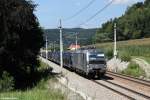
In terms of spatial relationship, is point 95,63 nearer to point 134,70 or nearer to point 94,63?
point 94,63

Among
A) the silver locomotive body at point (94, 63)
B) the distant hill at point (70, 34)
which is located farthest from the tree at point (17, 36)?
the distant hill at point (70, 34)

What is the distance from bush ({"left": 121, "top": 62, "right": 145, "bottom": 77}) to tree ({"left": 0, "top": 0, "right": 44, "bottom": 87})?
1605 centimetres

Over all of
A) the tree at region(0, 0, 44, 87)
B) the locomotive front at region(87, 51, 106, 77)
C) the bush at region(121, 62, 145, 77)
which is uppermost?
the tree at region(0, 0, 44, 87)

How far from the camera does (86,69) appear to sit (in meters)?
47.7

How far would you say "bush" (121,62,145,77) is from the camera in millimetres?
A: 55731

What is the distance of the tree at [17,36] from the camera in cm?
3841

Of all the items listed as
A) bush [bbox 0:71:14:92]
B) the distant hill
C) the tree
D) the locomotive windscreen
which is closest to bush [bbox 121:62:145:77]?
the locomotive windscreen

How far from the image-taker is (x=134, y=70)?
2335 inches

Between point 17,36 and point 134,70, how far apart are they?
23.7 meters

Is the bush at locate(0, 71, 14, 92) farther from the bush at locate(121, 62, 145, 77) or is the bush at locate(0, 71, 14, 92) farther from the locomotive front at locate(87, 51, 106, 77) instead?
the bush at locate(121, 62, 145, 77)

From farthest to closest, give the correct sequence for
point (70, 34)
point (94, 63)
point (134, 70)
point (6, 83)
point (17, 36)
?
point (70, 34) < point (134, 70) < point (94, 63) < point (17, 36) < point (6, 83)

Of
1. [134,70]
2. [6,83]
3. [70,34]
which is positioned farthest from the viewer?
[70,34]

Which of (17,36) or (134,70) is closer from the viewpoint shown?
(17,36)

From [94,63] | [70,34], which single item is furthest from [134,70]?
Answer: [70,34]
